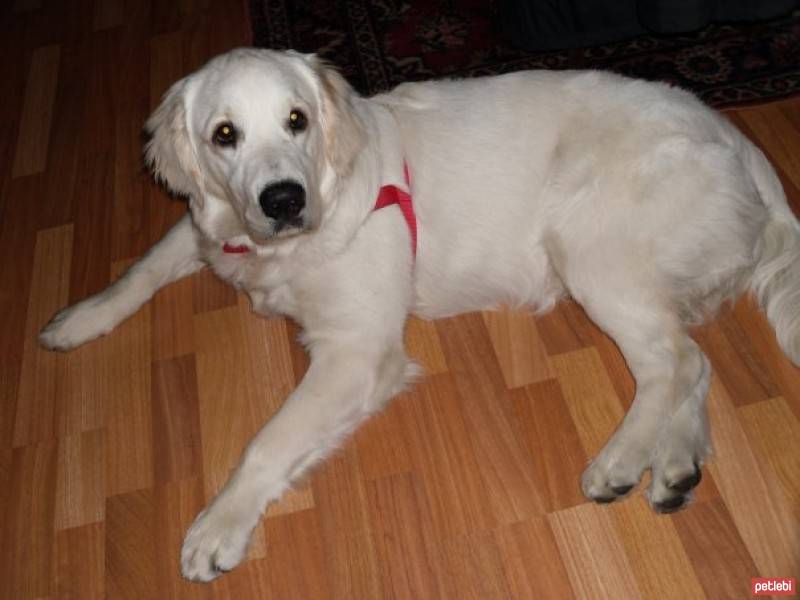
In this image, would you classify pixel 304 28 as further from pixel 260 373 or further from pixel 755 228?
pixel 755 228

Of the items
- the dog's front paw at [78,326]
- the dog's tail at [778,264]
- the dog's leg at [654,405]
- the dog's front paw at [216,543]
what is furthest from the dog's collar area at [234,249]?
the dog's tail at [778,264]

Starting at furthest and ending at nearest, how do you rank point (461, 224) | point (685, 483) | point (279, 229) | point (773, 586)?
point (461, 224) → point (279, 229) → point (685, 483) → point (773, 586)

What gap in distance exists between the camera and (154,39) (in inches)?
190

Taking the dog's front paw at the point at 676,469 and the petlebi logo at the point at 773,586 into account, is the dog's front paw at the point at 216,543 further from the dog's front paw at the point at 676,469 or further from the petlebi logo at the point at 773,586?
the petlebi logo at the point at 773,586

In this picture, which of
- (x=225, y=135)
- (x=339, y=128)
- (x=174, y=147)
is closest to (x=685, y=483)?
(x=339, y=128)

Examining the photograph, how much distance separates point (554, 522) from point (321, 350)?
0.92 m

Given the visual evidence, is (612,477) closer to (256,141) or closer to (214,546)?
(214,546)

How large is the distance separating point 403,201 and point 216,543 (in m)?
1.25

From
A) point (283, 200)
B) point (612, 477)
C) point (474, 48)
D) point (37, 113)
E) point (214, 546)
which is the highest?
point (283, 200)

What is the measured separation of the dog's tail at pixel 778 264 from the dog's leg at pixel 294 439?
1.25 meters

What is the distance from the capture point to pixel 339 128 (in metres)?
2.57

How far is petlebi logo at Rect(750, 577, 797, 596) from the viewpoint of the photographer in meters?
2.16

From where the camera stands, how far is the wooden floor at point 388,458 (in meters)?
2.32

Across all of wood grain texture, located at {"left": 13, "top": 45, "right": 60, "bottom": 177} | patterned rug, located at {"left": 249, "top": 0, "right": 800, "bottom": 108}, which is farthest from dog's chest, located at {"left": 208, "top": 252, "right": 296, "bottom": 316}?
wood grain texture, located at {"left": 13, "top": 45, "right": 60, "bottom": 177}
